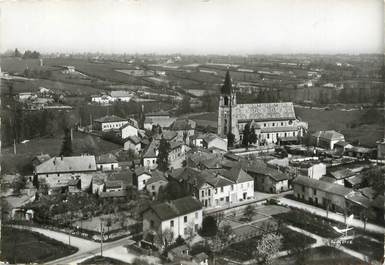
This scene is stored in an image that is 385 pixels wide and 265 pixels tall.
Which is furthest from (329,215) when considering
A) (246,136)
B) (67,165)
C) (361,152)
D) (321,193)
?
(246,136)

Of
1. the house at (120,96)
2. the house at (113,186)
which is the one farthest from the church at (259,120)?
the house at (120,96)

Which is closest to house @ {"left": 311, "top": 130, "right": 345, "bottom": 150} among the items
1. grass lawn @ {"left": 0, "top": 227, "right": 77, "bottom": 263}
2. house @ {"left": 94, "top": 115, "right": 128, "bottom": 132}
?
house @ {"left": 94, "top": 115, "right": 128, "bottom": 132}

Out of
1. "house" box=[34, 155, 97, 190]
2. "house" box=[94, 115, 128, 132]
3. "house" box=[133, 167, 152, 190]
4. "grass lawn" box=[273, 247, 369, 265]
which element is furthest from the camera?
"house" box=[94, 115, 128, 132]

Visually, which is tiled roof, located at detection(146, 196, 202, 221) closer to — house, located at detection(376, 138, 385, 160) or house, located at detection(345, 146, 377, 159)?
house, located at detection(376, 138, 385, 160)

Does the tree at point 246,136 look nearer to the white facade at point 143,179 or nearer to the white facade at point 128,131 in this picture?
the white facade at point 128,131

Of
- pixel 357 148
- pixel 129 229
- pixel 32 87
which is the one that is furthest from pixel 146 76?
pixel 129 229
